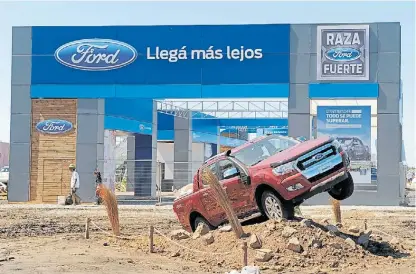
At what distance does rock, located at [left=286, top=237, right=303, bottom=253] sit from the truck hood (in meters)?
1.49

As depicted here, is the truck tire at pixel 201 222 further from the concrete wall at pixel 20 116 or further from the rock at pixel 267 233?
the concrete wall at pixel 20 116

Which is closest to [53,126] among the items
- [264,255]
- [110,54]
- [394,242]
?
[110,54]

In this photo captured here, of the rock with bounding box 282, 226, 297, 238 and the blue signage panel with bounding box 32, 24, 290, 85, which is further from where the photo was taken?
the blue signage panel with bounding box 32, 24, 290, 85

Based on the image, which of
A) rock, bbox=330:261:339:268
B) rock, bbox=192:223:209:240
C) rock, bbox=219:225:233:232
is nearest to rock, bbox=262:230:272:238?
rock, bbox=219:225:233:232

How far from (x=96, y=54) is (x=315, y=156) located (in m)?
19.8

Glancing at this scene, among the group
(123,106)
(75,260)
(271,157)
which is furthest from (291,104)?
(75,260)

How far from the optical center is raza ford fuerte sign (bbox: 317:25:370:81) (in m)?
28.8

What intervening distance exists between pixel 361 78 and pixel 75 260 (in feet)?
64.0

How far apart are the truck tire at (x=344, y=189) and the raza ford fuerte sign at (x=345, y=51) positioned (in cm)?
1614

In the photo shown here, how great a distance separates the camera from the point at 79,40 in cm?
3066

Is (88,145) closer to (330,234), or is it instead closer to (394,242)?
(394,242)

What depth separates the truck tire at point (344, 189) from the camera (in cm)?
1316

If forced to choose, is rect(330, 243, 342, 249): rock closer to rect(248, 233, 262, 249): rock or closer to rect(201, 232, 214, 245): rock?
rect(248, 233, 262, 249): rock

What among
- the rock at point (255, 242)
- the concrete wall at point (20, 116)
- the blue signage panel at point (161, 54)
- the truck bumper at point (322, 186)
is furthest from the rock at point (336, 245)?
the concrete wall at point (20, 116)
